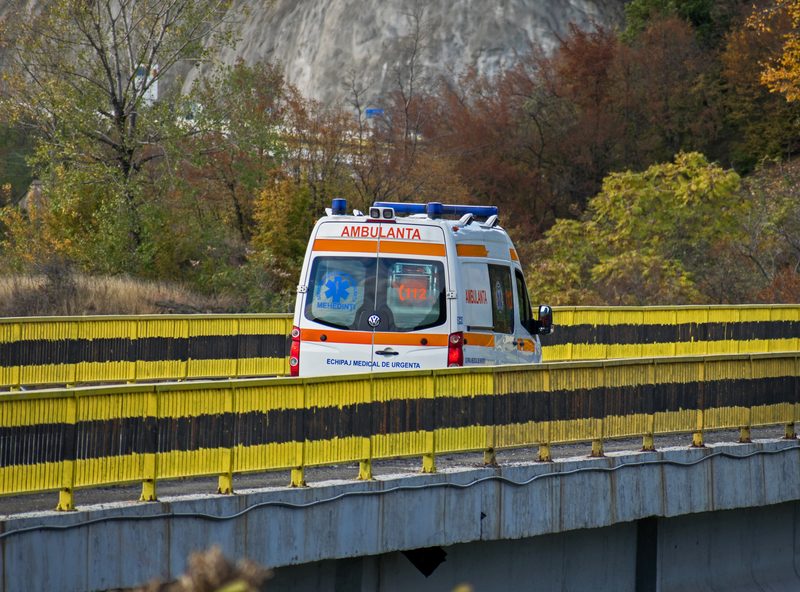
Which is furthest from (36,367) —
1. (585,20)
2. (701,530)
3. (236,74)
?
(585,20)

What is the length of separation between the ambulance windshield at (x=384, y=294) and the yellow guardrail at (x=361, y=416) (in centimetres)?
126

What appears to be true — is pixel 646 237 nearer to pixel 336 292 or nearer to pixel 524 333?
pixel 524 333

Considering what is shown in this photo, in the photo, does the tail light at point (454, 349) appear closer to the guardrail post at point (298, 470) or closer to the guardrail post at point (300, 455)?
the guardrail post at point (300, 455)

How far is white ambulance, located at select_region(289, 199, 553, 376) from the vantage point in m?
8.45

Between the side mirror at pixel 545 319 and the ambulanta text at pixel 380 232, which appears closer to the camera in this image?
the ambulanta text at pixel 380 232

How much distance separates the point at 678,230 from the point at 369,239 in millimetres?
23100

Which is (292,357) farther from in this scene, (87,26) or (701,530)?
(87,26)

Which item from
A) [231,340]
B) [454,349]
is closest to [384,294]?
[454,349]

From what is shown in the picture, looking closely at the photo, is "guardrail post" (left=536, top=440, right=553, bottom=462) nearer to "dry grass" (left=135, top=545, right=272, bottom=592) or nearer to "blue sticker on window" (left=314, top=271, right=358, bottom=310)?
"blue sticker on window" (left=314, top=271, right=358, bottom=310)

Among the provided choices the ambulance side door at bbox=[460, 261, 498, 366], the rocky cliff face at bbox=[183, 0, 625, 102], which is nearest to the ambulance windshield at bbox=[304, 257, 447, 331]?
the ambulance side door at bbox=[460, 261, 498, 366]

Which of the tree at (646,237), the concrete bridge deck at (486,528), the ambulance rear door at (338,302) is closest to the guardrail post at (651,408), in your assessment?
the concrete bridge deck at (486,528)

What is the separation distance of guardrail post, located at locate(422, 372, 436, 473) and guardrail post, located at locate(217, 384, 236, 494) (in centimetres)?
176

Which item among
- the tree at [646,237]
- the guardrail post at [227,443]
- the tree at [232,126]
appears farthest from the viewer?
the tree at [646,237]

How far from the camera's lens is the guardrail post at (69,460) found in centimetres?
543
